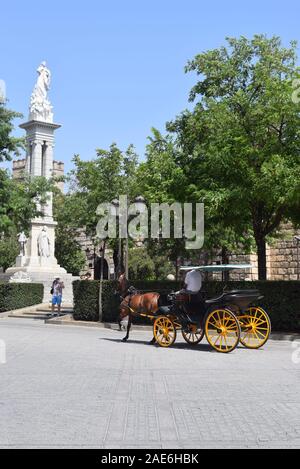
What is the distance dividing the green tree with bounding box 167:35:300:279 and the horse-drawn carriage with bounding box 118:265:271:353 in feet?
15.1

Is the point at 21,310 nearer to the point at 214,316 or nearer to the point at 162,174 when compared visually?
the point at 162,174

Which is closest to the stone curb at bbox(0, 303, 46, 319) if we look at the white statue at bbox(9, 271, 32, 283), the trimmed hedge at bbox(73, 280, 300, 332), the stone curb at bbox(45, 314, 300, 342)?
the stone curb at bbox(45, 314, 300, 342)

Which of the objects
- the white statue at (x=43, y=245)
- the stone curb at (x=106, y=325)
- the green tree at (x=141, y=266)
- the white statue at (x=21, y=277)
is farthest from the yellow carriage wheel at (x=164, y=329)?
the green tree at (x=141, y=266)

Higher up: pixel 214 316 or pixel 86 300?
pixel 86 300

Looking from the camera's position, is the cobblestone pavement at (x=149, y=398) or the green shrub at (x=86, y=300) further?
the green shrub at (x=86, y=300)

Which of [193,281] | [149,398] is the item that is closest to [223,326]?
[193,281]

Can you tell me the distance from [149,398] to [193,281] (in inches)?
267

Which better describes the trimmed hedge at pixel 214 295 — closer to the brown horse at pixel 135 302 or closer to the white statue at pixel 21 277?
the brown horse at pixel 135 302

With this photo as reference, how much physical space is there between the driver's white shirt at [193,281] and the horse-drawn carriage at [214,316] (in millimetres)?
155

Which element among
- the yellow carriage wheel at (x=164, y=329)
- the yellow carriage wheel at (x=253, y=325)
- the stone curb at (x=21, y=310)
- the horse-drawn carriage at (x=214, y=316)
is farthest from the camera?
the stone curb at (x=21, y=310)

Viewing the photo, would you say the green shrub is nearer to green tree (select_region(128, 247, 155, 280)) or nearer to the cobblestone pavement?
the cobblestone pavement

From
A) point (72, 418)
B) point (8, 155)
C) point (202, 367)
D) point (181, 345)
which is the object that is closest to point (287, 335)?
point (181, 345)

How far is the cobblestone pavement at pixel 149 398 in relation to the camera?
6.23m

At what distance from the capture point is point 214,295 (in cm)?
2078
